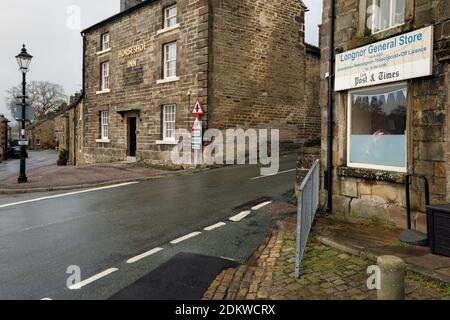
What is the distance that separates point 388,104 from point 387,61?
795mm

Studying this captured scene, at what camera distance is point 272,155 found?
1945 centimetres

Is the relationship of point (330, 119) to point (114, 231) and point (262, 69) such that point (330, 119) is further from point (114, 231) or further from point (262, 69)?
point (262, 69)

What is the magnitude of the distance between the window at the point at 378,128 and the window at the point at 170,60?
40.4 ft

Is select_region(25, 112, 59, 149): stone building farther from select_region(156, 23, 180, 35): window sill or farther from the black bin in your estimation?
the black bin

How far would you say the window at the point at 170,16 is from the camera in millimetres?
18266

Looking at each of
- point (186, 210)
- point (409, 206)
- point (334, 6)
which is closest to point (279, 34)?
point (334, 6)

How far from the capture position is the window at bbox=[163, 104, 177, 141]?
18406 millimetres

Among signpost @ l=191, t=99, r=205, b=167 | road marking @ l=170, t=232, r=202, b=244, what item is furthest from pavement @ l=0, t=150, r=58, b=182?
road marking @ l=170, t=232, r=202, b=244

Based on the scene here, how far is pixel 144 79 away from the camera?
20000mm

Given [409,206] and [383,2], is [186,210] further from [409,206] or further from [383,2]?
[383,2]

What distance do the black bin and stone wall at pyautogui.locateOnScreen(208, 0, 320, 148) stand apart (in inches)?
484

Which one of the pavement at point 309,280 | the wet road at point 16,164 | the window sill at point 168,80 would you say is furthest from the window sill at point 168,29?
the pavement at point 309,280

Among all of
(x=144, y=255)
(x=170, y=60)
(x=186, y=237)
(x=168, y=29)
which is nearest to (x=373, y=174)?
(x=186, y=237)
